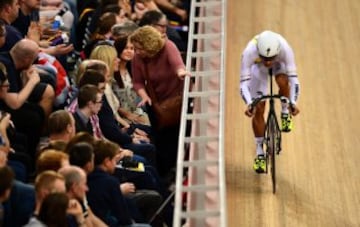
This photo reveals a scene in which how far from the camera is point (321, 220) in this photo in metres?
11.1

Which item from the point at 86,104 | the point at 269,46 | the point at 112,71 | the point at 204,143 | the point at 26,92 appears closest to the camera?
the point at 26,92

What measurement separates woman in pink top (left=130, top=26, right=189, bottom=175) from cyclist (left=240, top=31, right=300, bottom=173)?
2.27ft

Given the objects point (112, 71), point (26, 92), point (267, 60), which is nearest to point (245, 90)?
point (267, 60)

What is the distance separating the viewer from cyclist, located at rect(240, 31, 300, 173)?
430 inches

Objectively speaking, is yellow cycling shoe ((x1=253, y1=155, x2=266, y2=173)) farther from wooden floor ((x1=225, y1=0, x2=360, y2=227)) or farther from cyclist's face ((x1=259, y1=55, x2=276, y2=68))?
cyclist's face ((x1=259, y1=55, x2=276, y2=68))

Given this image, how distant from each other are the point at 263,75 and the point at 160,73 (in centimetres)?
107

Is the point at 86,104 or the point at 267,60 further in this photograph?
the point at 267,60

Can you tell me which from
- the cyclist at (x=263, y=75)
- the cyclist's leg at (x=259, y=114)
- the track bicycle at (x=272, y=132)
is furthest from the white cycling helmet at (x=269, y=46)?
the cyclist's leg at (x=259, y=114)

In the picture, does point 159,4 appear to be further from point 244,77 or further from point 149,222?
point 149,222

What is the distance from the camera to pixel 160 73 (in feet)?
37.4

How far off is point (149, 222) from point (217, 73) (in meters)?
1.78

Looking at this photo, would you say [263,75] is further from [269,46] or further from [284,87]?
[269,46]

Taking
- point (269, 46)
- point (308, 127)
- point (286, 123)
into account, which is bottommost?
point (286, 123)

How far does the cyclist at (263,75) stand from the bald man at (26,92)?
2239 mm
